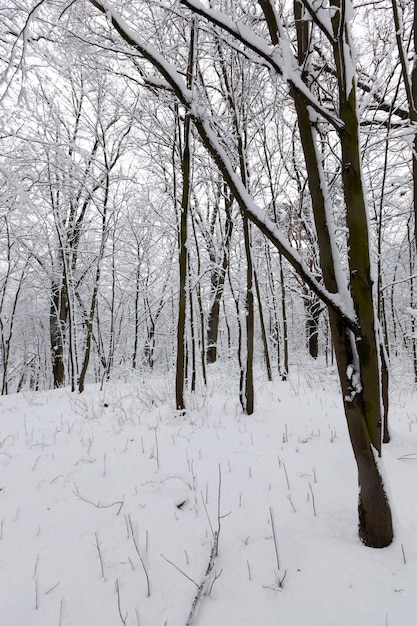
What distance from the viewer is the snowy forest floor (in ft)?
5.39

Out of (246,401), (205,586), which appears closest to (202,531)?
(205,586)

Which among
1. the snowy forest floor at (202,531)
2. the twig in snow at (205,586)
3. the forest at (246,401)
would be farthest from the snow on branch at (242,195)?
the twig in snow at (205,586)

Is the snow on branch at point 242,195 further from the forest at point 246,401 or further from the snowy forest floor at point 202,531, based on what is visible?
the snowy forest floor at point 202,531

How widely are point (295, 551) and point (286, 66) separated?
266 centimetres

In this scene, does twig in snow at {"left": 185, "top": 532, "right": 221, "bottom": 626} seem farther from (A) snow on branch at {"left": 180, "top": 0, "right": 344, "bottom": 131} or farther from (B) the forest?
(A) snow on branch at {"left": 180, "top": 0, "right": 344, "bottom": 131}

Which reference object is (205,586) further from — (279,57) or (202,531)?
(279,57)

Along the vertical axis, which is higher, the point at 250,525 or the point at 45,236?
the point at 45,236

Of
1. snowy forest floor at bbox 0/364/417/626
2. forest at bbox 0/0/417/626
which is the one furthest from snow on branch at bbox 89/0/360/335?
snowy forest floor at bbox 0/364/417/626

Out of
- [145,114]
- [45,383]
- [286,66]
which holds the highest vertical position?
[145,114]

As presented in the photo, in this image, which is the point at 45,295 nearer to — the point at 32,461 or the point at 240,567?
the point at 32,461

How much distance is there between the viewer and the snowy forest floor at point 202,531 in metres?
1.64

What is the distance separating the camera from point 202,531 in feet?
7.40

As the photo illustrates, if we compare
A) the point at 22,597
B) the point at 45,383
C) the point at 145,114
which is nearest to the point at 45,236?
the point at 145,114

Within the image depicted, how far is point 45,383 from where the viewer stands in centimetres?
2689
